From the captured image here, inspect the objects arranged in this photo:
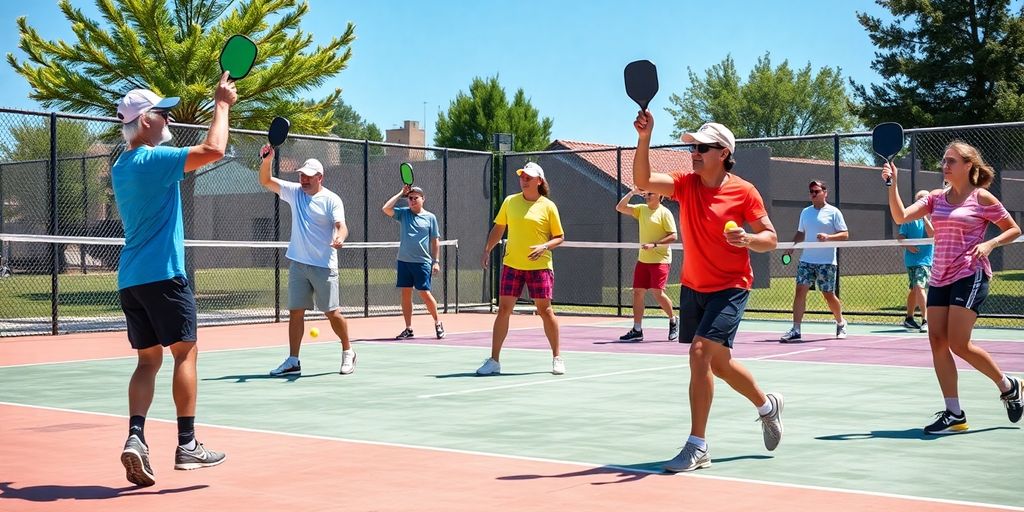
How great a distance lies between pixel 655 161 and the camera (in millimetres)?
35969

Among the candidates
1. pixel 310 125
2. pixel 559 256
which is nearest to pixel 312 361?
pixel 559 256

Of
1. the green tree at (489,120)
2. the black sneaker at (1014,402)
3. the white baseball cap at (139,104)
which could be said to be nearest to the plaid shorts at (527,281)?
the black sneaker at (1014,402)

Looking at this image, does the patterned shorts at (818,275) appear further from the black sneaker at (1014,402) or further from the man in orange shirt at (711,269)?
the man in orange shirt at (711,269)

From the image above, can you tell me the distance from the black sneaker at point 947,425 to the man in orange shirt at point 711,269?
1.52 m

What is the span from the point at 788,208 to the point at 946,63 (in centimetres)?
935

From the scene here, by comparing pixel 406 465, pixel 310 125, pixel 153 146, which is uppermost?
pixel 310 125

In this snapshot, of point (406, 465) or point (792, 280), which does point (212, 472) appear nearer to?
point (406, 465)

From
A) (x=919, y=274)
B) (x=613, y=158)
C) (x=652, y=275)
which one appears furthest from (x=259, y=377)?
(x=613, y=158)

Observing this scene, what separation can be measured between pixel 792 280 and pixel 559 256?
587 inches

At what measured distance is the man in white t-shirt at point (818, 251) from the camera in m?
15.9

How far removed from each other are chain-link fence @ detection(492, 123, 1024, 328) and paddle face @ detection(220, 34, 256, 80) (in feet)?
41.2

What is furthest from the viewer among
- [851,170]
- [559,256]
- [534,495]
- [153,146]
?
[851,170]

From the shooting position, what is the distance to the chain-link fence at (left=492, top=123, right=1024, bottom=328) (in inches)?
904

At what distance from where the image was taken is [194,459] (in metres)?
7.07
